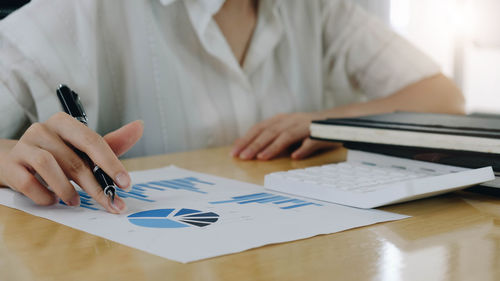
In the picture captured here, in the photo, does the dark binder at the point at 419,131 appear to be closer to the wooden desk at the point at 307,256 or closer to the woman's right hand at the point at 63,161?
the wooden desk at the point at 307,256

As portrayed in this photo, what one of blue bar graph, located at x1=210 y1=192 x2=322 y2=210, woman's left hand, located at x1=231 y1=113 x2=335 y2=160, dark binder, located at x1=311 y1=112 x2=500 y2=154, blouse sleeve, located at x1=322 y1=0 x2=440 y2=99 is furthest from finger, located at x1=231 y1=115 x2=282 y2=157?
blouse sleeve, located at x1=322 y1=0 x2=440 y2=99

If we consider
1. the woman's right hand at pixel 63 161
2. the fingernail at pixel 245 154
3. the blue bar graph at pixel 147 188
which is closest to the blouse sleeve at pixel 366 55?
the fingernail at pixel 245 154

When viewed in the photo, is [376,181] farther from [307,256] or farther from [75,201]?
[75,201]

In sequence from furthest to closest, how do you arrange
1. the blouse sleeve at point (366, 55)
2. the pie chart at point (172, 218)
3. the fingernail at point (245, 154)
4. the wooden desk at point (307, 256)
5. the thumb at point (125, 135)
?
the blouse sleeve at point (366, 55), the fingernail at point (245, 154), the thumb at point (125, 135), the pie chart at point (172, 218), the wooden desk at point (307, 256)

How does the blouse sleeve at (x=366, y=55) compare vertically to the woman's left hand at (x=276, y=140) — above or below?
above

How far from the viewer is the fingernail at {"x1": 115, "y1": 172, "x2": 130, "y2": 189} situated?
0.51 m

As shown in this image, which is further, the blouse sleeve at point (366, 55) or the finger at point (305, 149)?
the blouse sleeve at point (366, 55)

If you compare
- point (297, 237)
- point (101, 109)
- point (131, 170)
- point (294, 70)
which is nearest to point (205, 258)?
point (297, 237)

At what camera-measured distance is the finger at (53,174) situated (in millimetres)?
514

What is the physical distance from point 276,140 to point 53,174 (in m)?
0.41

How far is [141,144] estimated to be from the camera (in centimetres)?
111

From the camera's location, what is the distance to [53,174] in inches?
20.3

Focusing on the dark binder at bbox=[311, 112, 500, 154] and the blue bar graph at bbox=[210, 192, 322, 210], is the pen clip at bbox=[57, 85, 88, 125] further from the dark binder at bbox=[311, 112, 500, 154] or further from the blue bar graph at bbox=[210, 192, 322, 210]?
the dark binder at bbox=[311, 112, 500, 154]

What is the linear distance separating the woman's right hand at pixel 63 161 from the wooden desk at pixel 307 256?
0.12 ft
